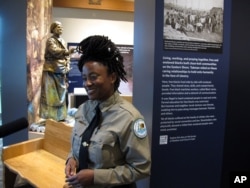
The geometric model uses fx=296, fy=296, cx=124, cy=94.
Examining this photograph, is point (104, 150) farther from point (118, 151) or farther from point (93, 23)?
point (93, 23)

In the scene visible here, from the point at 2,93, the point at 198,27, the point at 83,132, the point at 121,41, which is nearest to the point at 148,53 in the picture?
the point at 198,27

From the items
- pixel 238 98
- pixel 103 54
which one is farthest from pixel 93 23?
pixel 103 54

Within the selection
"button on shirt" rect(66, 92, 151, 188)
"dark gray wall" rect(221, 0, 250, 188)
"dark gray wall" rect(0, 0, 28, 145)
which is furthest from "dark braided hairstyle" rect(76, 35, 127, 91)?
"dark gray wall" rect(0, 0, 28, 145)

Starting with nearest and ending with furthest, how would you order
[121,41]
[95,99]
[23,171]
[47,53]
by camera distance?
[95,99], [23,171], [47,53], [121,41]

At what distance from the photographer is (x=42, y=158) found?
2869mm

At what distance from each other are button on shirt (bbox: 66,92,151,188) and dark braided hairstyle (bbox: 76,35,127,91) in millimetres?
175

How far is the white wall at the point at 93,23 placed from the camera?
21.1ft

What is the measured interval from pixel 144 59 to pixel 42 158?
59.5 inches

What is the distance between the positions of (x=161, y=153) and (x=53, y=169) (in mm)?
1078

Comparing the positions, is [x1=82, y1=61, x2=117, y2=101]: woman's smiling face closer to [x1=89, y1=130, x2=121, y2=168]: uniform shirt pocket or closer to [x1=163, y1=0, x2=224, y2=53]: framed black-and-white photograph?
[x1=89, y1=130, x2=121, y2=168]: uniform shirt pocket

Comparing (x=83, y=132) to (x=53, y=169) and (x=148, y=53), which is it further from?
(x=53, y=169)

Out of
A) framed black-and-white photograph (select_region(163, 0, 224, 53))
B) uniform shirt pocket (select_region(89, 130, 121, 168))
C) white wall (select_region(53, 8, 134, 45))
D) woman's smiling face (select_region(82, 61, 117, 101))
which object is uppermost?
white wall (select_region(53, 8, 134, 45))

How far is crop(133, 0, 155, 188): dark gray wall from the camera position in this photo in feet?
6.48

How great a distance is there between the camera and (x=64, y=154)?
282 cm
